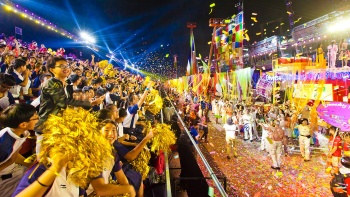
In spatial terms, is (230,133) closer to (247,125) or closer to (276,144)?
(276,144)

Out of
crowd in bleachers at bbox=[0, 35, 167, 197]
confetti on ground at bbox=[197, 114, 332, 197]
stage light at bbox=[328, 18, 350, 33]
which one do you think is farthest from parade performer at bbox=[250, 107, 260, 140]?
stage light at bbox=[328, 18, 350, 33]

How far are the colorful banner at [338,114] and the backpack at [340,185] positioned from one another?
2057mm

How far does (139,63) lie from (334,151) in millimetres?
57742

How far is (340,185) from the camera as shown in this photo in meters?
5.26

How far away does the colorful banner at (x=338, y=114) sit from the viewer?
687cm

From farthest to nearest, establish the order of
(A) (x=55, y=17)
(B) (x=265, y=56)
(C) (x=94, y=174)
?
(B) (x=265, y=56) < (A) (x=55, y=17) < (C) (x=94, y=174)

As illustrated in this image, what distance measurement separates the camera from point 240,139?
1298 cm

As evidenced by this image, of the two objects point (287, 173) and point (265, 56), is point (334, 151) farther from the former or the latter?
point (265, 56)

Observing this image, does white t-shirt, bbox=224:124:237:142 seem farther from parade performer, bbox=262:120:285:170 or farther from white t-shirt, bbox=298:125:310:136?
white t-shirt, bbox=298:125:310:136

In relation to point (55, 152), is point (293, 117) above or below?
below

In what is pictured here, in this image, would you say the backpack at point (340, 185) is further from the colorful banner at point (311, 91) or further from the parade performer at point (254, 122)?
the colorful banner at point (311, 91)

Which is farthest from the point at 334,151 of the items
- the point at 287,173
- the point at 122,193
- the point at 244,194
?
the point at 122,193

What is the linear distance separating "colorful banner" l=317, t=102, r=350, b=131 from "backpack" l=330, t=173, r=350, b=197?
2.06m

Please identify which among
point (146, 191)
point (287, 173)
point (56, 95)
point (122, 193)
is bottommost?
point (287, 173)
